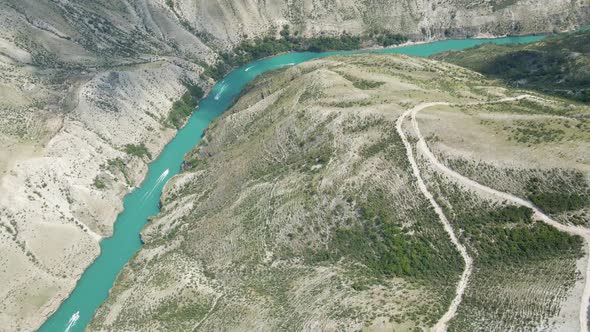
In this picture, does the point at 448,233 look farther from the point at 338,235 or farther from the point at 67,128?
the point at 67,128

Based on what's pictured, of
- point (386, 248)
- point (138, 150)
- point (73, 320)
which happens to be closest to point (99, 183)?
point (138, 150)

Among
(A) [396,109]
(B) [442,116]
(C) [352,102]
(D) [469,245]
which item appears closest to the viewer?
(D) [469,245]

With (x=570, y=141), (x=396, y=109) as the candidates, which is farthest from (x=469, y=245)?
(x=396, y=109)

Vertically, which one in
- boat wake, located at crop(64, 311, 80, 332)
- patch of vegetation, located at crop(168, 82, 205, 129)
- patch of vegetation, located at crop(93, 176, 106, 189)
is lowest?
boat wake, located at crop(64, 311, 80, 332)

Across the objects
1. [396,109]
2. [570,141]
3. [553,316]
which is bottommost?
[553,316]

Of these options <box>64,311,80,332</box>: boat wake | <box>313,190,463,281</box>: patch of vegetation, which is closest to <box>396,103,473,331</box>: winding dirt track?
<box>313,190,463,281</box>: patch of vegetation

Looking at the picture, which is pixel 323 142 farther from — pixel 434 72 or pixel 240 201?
pixel 434 72

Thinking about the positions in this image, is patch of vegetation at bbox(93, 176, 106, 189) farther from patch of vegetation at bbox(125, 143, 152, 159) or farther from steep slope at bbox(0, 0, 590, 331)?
patch of vegetation at bbox(125, 143, 152, 159)
